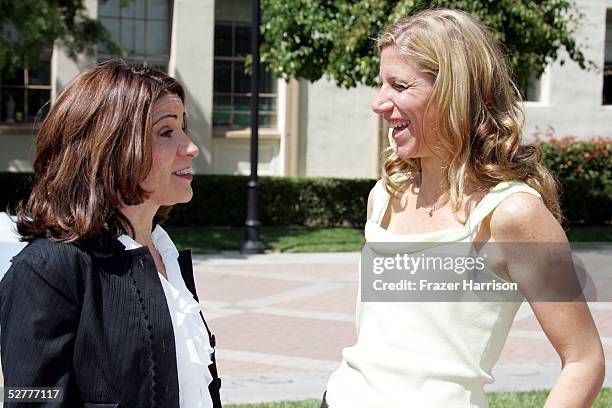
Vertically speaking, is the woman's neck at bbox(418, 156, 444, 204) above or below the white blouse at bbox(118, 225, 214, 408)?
above

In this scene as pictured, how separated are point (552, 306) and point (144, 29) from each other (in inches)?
688

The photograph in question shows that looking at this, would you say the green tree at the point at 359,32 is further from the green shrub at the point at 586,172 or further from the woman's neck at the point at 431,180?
the woman's neck at the point at 431,180

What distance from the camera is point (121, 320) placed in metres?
1.95

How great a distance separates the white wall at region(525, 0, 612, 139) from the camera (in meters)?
19.9

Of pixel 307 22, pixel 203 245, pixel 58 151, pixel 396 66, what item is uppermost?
pixel 307 22

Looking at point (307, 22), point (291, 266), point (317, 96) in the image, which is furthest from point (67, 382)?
point (317, 96)

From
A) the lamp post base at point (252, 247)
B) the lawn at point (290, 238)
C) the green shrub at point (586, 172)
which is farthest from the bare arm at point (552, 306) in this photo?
the green shrub at point (586, 172)

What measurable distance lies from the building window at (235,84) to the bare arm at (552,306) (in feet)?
56.5

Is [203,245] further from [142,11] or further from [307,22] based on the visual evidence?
[142,11]

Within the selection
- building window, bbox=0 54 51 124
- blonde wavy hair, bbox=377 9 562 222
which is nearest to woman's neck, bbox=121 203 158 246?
blonde wavy hair, bbox=377 9 562 222

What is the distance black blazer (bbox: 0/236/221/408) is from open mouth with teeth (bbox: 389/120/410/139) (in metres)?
0.72

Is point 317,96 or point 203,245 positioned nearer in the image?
point 203,245

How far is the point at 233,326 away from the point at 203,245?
20.0 ft

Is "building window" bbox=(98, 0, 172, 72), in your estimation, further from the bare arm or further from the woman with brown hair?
the bare arm
